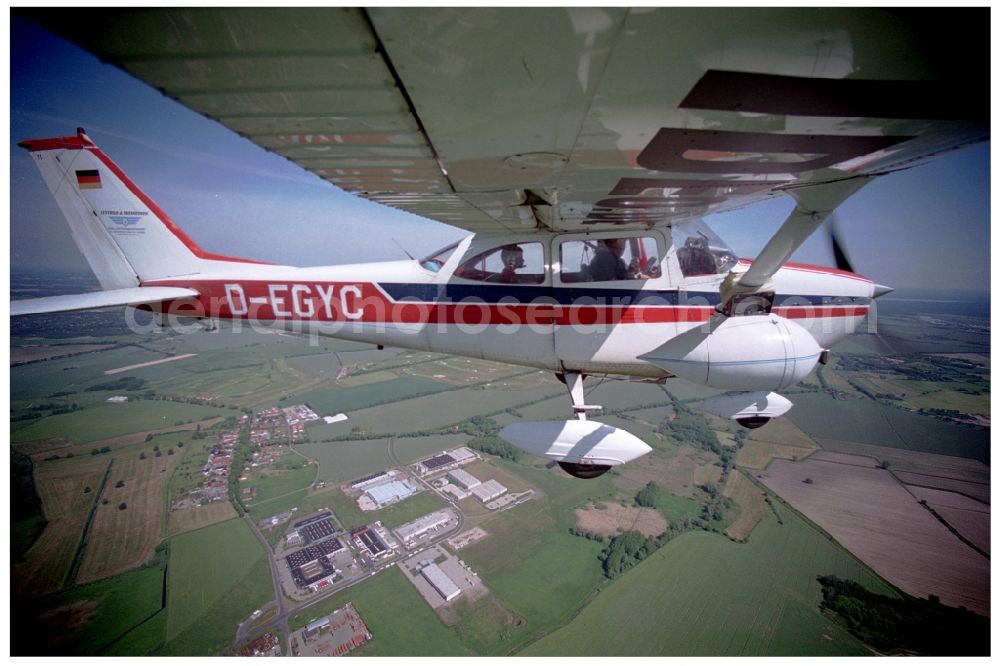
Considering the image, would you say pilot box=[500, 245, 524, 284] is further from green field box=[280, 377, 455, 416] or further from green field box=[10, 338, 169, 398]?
green field box=[10, 338, 169, 398]

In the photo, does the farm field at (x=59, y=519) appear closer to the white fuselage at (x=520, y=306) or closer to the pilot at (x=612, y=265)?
the white fuselage at (x=520, y=306)

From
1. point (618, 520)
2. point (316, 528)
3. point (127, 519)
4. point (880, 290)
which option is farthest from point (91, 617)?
point (880, 290)

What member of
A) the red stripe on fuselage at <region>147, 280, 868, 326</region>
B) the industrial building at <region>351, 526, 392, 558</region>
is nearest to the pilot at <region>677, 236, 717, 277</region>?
the red stripe on fuselage at <region>147, 280, 868, 326</region>

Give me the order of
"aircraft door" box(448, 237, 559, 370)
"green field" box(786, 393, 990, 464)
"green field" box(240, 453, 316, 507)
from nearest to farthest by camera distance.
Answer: "aircraft door" box(448, 237, 559, 370) < "green field" box(240, 453, 316, 507) < "green field" box(786, 393, 990, 464)

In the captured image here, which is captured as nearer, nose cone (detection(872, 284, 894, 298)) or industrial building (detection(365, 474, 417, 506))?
nose cone (detection(872, 284, 894, 298))

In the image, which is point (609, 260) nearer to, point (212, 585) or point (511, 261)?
point (511, 261)

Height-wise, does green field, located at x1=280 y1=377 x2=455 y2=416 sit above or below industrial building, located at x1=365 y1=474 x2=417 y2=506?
above

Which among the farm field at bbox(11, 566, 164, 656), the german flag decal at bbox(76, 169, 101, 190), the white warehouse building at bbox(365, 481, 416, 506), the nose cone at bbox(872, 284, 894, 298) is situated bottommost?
the farm field at bbox(11, 566, 164, 656)
